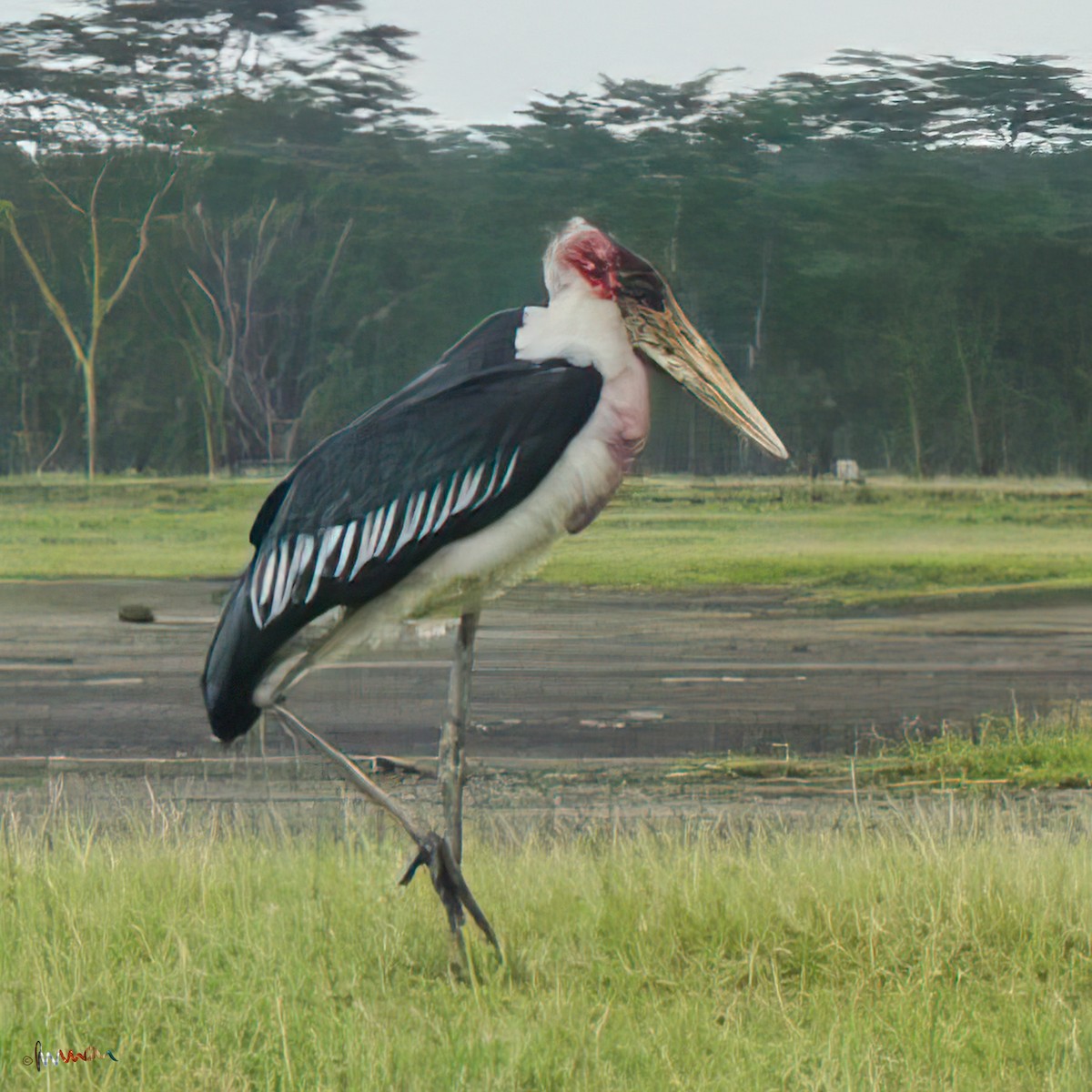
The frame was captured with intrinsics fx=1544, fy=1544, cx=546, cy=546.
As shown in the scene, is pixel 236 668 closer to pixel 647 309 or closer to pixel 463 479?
pixel 463 479

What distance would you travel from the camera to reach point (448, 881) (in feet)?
12.0

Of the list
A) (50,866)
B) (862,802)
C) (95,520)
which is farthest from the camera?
(95,520)

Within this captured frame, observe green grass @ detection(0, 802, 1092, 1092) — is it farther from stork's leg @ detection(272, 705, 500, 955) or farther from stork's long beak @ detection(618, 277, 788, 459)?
stork's long beak @ detection(618, 277, 788, 459)

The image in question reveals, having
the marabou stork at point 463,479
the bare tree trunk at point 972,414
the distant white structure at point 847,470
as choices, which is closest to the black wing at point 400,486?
the marabou stork at point 463,479

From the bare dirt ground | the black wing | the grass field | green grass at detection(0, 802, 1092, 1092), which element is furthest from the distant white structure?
the black wing

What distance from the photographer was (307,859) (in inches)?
175

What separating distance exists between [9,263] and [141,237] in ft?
3.76

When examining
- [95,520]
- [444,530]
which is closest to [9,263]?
[95,520]

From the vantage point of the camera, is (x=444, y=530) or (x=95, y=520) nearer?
(x=444, y=530)

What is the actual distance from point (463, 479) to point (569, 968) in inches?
48.3

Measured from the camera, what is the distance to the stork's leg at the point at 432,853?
3.64 metres

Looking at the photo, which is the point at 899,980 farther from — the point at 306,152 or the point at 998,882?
the point at 306,152
